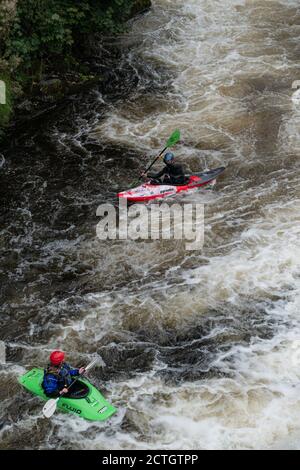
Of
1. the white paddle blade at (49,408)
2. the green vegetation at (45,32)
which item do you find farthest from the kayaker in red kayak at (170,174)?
the white paddle blade at (49,408)

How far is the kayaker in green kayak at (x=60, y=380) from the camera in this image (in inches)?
271

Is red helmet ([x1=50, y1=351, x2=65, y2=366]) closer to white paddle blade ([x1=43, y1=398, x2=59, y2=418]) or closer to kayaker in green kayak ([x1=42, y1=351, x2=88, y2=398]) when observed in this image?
kayaker in green kayak ([x1=42, y1=351, x2=88, y2=398])

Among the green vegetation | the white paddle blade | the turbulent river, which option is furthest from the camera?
the green vegetation

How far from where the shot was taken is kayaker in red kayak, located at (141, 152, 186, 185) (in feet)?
35.9

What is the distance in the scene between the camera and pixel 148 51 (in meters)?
17.0

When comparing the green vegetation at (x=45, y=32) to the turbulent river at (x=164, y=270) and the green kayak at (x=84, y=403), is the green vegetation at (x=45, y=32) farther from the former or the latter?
the green kayak at (x=84, y=403)

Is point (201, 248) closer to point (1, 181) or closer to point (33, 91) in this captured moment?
point (1, 181)

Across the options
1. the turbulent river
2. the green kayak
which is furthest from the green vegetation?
the green kayak

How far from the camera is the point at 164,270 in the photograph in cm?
934

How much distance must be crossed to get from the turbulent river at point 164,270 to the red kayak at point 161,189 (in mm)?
276

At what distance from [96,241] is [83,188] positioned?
192 cm

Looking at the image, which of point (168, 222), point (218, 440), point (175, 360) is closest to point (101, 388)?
point (175, 360)

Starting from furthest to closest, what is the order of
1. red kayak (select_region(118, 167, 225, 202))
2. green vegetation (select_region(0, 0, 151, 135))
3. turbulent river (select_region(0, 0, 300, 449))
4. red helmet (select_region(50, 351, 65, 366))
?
green vegetation (select_region(0, 0, 151, 135))
red kayak (select_region(118, 167, 225, 202))
turbulent river (select_region(0, 0, 300, 449))
red helmet (select_region(50, 351, 65, 366))

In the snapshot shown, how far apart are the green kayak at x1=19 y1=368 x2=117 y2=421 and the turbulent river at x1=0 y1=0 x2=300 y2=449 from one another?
180mm
